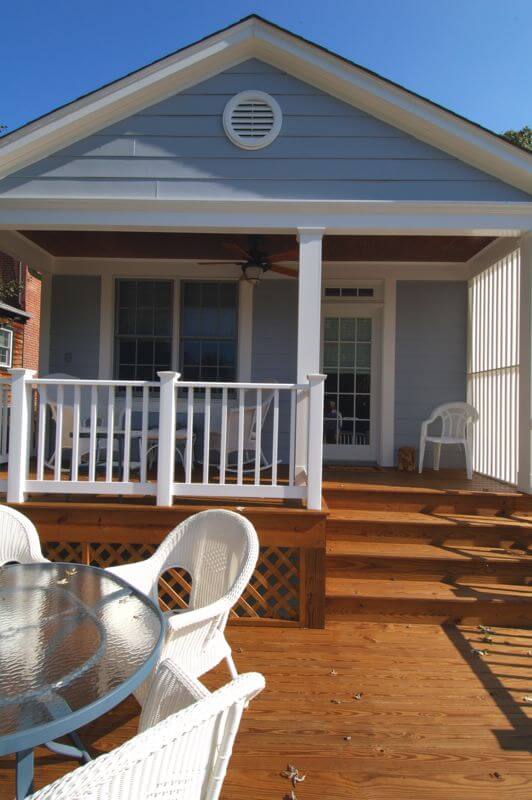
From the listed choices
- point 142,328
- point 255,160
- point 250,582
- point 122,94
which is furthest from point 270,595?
point 122,94

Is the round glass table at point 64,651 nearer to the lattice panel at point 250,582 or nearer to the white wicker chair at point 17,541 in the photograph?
the white wicker chair at point 17,541

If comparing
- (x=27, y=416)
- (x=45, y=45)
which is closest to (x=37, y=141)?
(x=27, y=416)

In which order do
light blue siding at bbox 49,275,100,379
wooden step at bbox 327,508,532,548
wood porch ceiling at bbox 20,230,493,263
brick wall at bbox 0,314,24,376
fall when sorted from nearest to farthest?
wooden step at bbox 327,508,532,548
wood porch ceiling at bbox 20,230,493,263
light blue siding at bbox 49,275,100,379
brick wall at bbox 0,314,24,376

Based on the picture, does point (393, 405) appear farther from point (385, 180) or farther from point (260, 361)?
point (385, 180)

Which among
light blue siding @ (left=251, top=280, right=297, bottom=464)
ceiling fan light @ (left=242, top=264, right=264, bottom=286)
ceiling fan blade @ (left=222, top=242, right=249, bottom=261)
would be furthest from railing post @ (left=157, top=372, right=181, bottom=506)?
light blue siding @ (left=251, top=280, right=297, bottom=464)

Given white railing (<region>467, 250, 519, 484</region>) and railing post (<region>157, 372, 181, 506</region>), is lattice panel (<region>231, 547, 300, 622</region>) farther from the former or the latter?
white railing (<region>467, 250, 519, 484</region>)

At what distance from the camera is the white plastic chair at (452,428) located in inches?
209

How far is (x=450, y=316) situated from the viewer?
614cm

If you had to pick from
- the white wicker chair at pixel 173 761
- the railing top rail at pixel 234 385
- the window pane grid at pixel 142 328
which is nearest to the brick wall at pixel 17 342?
the window pane grid at pixel 142 328

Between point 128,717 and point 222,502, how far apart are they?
1.79m

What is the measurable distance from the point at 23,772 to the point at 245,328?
16.4 feet

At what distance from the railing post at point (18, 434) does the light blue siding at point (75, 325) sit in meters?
2.52

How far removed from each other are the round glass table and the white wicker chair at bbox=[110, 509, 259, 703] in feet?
0.81

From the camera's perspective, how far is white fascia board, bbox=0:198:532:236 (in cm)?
429
